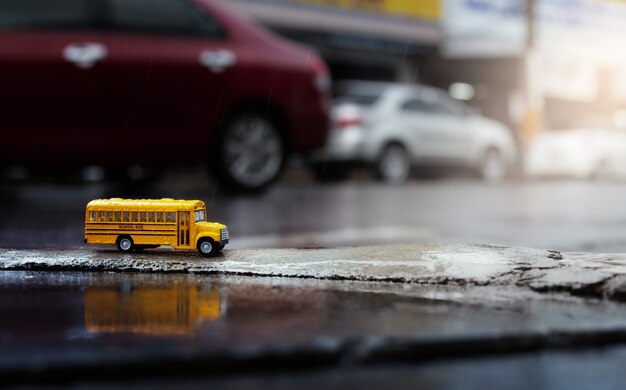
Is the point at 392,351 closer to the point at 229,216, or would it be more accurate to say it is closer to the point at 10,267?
the point at 10,267

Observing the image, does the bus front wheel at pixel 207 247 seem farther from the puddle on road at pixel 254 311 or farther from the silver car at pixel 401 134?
the silver car at pixel 401 134

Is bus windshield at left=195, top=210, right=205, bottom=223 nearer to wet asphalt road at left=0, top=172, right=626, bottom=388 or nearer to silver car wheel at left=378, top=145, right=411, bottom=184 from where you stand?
wet asphalt road at left=0, top=172, right=626, bottom=388

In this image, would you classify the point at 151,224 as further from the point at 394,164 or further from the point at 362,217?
the point at 394,164

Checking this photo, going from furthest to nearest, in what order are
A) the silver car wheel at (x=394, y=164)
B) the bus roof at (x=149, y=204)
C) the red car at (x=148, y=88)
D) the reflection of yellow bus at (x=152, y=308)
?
the silver car wheel at (x=394, y=164), the red car at (x=148, y=88), the bus roof at (x=149, y=204), the reflection of yellow bus at (x=152, y=308)

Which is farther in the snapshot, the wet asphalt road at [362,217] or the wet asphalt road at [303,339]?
the wet asphalt road at [362,217]

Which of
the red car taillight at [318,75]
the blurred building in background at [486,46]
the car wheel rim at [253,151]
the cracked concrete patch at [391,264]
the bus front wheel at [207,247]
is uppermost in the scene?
the blurred building in background at [486,46]

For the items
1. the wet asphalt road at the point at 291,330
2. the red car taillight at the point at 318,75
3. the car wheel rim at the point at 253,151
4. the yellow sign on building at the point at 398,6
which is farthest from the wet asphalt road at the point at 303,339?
the yellow sign on building at the point at 398,6

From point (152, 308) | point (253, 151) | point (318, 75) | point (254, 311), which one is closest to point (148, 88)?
point (253, 151)
